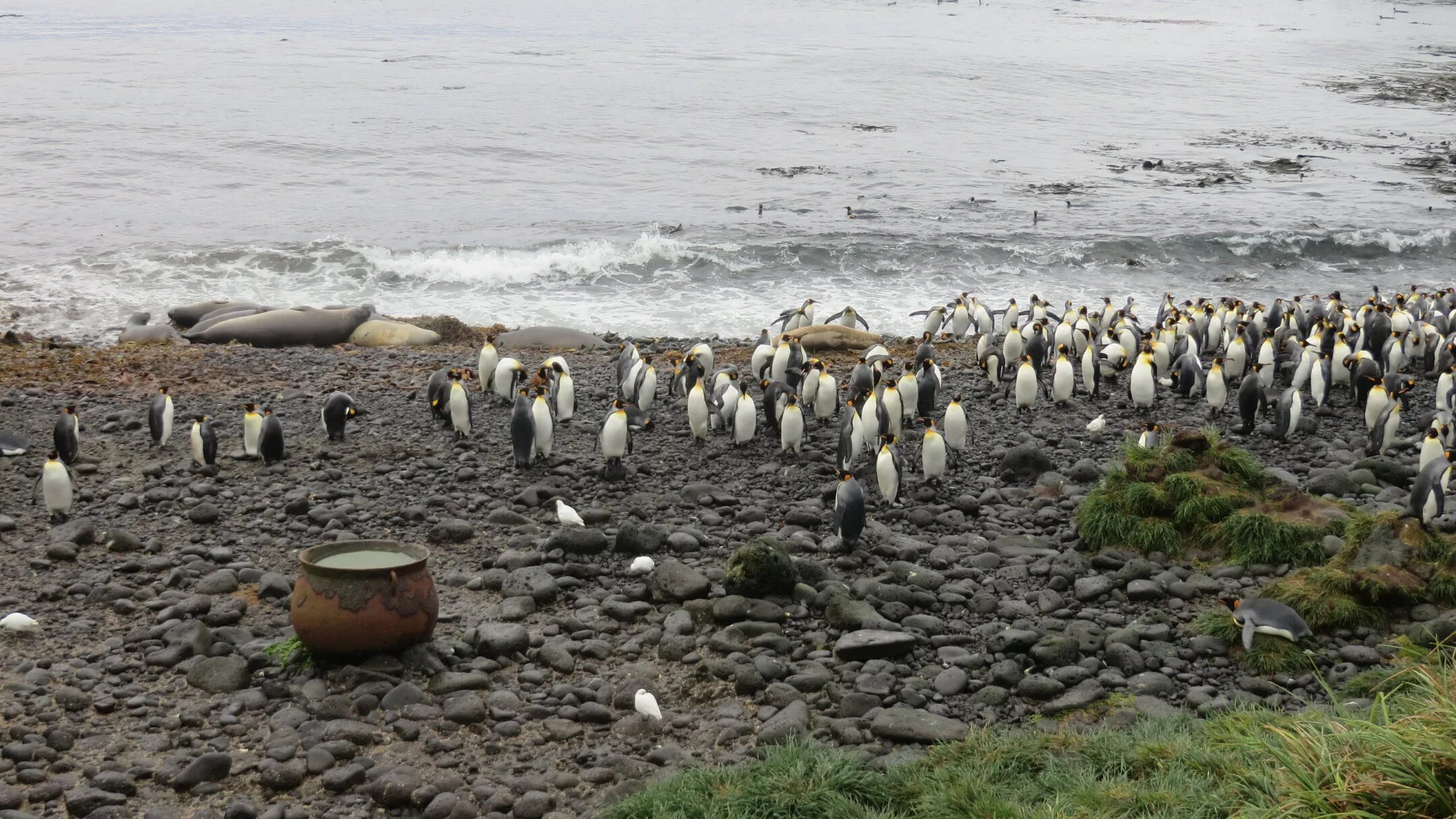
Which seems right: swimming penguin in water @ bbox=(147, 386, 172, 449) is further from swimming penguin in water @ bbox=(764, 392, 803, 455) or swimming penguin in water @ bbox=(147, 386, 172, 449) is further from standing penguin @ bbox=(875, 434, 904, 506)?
standing penguin @ bbox=(875, 434, 904, 506)

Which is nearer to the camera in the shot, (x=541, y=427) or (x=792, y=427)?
(x=541, y=427)

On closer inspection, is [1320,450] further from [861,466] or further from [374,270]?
[374,270]

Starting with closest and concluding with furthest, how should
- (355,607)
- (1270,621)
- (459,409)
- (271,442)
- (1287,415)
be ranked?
1. (355,607)
2. (1270,621)
3. (271,442)
4. (459,409)
5. (1287,415)

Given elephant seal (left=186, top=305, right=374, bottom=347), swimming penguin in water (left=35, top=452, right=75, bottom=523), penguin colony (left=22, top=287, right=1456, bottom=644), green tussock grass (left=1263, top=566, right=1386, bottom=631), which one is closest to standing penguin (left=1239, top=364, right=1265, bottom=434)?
penguin colony (left=22, top=287, right=1456, bottom=644)

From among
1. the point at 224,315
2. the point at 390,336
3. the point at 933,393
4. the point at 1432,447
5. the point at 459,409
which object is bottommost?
the point at 390,336

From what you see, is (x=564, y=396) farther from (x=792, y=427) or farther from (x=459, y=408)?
(x=792, y=427)

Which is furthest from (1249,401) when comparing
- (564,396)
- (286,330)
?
(286,330)

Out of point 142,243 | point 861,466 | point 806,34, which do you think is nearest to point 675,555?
point 861,466

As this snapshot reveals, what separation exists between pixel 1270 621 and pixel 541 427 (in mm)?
6483

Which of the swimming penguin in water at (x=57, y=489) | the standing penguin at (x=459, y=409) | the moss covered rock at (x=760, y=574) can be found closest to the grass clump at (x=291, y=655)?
the moss covered rock at (x=760, y=574)

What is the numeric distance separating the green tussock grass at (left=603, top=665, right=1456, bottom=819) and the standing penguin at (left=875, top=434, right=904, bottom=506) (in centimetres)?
400

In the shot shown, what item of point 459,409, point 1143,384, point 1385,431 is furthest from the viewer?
point 1143,384

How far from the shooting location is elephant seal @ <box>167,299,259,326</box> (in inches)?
765

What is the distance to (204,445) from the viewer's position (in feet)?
34.7
